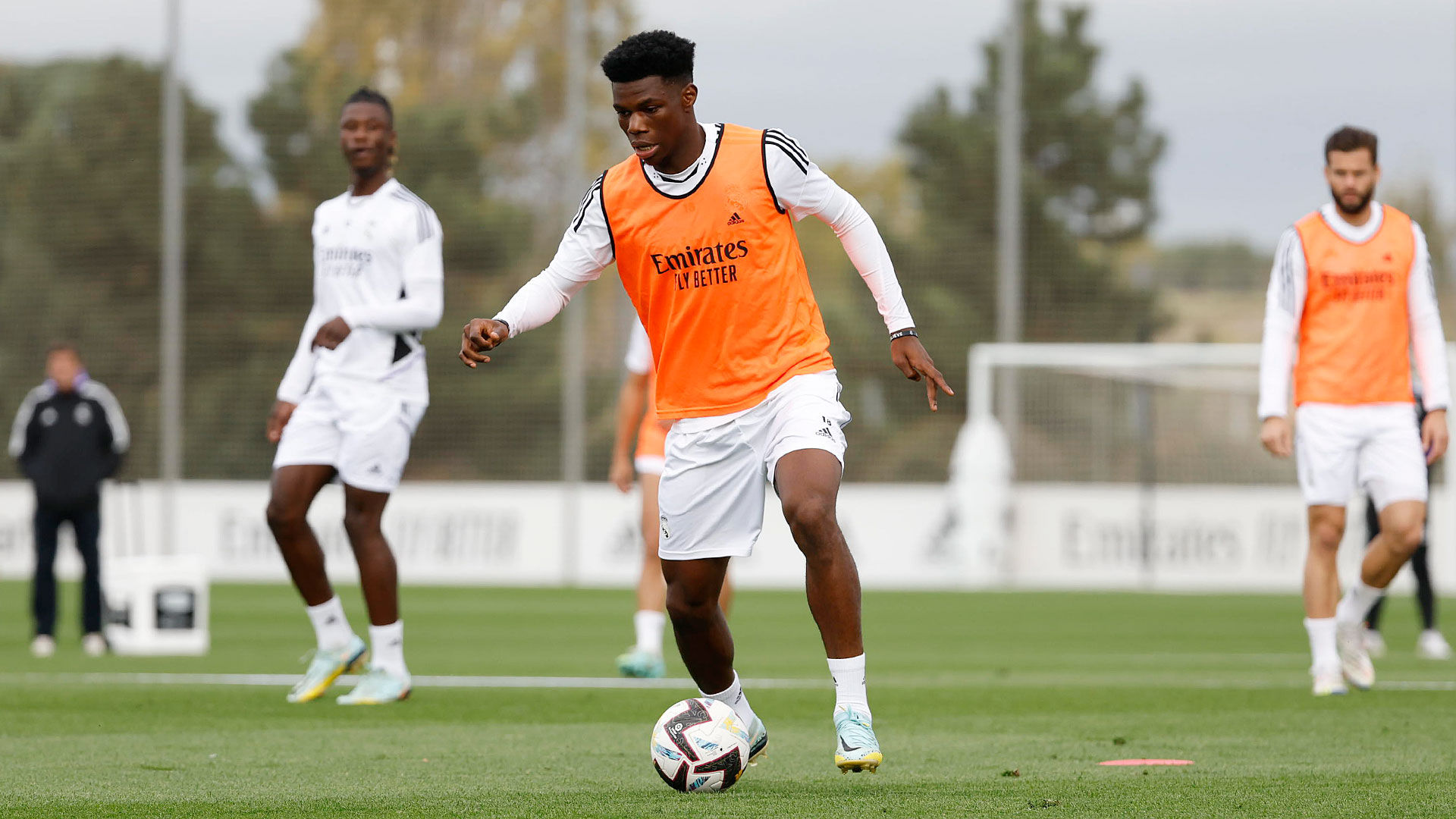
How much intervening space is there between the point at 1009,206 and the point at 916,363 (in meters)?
17.0

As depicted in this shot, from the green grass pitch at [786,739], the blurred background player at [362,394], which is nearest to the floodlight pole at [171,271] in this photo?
the green grass pitch at [786,739]

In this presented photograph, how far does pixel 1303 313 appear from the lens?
8.12 m

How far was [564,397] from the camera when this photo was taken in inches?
893

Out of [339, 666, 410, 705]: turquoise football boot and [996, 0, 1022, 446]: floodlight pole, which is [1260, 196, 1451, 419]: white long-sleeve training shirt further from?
[996, 0, 1022, 446]: floodlight pole

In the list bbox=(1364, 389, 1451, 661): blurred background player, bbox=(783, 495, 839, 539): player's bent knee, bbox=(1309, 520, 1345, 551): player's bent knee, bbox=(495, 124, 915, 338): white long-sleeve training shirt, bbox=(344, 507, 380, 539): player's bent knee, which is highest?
bbox=(495, 124, 915, 338): white long-sleeve training shirt

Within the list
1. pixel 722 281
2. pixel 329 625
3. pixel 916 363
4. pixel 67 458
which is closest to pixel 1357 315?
pixel 916 363

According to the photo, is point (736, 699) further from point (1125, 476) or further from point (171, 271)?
point (171, 271)

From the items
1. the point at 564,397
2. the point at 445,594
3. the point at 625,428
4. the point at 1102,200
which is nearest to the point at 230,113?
the point at 564,397

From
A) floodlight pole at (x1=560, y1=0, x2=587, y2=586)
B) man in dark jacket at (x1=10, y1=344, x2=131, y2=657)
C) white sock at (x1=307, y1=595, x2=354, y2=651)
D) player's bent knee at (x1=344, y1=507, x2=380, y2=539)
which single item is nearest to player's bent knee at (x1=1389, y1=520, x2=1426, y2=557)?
player's bent knee at (x1=344, y1=507, x2=380, y2=539)

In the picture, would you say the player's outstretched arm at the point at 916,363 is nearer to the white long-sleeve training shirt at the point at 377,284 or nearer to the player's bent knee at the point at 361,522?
the white long-sleeve training shirt at the point at 377,284

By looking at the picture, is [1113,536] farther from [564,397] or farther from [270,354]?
[270,354]

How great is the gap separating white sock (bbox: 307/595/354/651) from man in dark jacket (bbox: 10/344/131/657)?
467 centimetres

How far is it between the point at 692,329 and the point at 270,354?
1889cm

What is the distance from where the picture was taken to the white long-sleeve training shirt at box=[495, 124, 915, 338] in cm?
555
